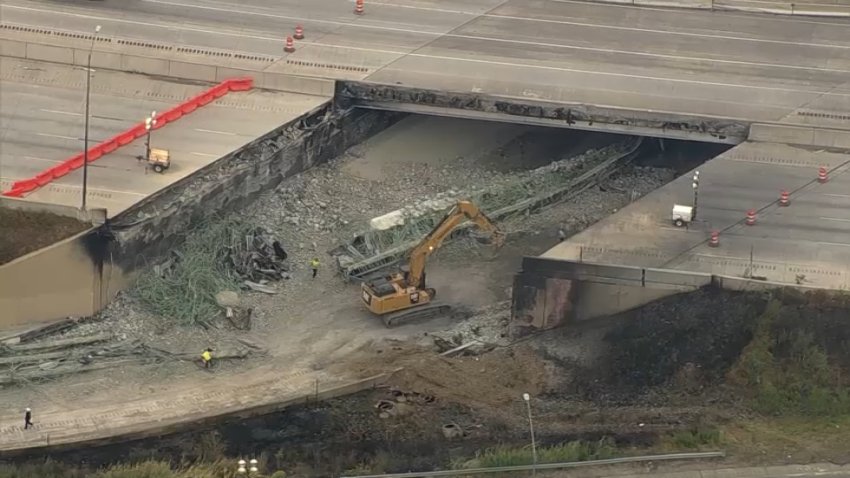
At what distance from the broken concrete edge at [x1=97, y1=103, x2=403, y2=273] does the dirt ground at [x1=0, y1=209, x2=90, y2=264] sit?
3.82 feet

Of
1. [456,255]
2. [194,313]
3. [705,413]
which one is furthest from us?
[456,255]

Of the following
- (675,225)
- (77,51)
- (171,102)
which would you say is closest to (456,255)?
(675,225)

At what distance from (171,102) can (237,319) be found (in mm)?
12569

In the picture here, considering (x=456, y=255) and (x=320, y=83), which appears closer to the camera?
(x=456, y=255)

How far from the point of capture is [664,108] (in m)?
72.2

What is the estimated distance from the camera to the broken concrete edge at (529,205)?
66.6 m

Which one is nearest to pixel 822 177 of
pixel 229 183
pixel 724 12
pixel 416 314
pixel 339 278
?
pixel 724 12

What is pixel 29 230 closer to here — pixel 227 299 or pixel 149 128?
pixel 149 128

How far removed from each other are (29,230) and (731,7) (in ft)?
113

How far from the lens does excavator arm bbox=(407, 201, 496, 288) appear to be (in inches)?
2511

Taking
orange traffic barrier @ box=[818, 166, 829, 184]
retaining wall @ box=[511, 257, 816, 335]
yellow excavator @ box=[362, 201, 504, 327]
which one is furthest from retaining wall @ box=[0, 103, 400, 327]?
orange traffic barrier @ box=[818, 166, 829, 184]

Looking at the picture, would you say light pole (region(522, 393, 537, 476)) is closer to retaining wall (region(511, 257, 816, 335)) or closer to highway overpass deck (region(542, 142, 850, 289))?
retaining wall (region(511, 257, 816, 335))

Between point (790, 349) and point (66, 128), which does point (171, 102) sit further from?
point (790, 349)

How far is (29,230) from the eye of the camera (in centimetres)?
6269
